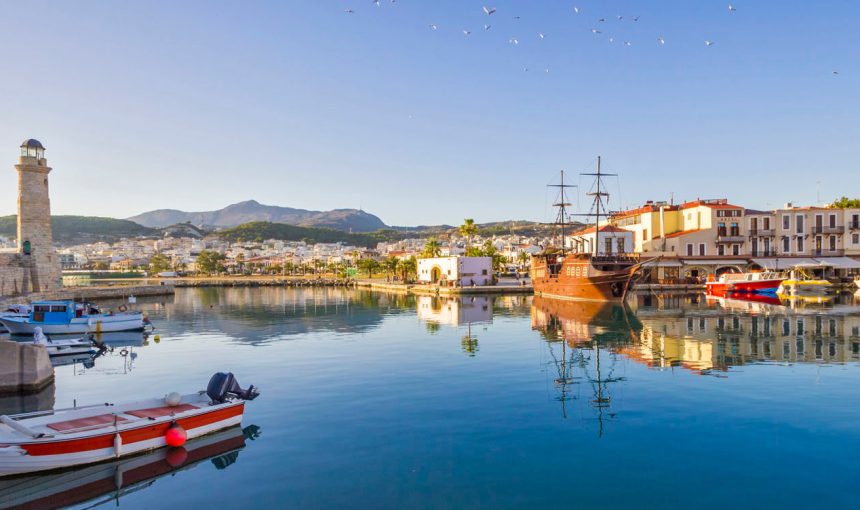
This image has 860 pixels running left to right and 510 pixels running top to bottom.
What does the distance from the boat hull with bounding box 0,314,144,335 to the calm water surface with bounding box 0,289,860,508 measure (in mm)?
4848

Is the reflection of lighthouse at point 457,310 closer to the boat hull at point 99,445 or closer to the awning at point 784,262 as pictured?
the boat hull at point 99,445

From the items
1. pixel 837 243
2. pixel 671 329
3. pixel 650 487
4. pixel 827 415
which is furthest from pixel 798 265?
pixel 650 487

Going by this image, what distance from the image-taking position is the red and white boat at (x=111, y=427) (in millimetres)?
11727

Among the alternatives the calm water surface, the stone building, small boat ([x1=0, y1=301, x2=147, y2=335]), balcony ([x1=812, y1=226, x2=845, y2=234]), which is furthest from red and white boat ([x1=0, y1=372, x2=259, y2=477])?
balcony ([x1=812, y1=226, x2=845, y2=234])

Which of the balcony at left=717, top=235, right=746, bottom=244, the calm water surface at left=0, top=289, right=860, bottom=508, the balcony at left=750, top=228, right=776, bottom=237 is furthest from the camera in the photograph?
the balcony at left=717, top=235, right=746, bottom=244

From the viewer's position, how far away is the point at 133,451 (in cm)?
1291

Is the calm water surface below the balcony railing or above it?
below

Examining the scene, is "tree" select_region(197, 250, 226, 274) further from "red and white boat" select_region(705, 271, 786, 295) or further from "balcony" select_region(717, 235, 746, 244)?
"red and white boat" select_region(705, 271, 786, 295)

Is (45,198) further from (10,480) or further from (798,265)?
(798,265)

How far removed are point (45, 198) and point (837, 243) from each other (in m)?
93.4

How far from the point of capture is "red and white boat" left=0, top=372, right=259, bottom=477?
38.5 feet

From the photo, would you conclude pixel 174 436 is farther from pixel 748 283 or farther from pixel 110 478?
pixel 748 283

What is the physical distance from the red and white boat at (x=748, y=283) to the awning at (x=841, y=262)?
11.1 meters

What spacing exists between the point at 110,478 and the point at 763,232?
81.3 m
